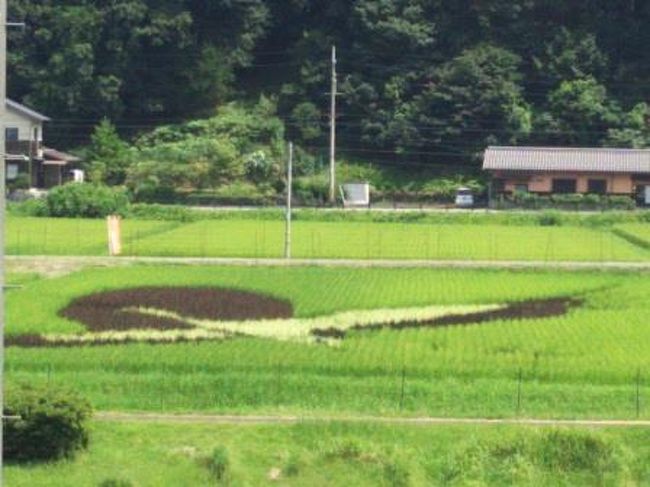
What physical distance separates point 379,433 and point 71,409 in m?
3.93

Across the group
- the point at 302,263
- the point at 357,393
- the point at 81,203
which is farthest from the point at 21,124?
the point at 357,393

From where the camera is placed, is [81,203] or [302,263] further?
[81,203]

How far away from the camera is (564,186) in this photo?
215ft

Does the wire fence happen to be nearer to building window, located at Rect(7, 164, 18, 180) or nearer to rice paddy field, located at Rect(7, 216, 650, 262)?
rice paddy field, located at Rect(7, 216, 650, 262)

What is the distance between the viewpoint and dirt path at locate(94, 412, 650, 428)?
709 inches

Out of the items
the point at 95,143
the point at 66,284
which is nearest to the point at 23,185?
the point at 95,143

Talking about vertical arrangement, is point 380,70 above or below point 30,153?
above

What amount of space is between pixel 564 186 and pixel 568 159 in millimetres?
1300

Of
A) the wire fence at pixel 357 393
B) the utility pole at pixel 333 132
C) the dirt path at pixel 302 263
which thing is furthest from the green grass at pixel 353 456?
the utility pole at pixel 333 132

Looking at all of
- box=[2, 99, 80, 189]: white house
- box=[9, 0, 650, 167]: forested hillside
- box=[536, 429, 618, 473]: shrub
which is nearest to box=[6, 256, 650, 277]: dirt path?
box=[536, 429, 618, 473]: shrub

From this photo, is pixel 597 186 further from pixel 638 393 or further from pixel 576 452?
pixel 576 452

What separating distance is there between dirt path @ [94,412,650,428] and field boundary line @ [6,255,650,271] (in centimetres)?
1833

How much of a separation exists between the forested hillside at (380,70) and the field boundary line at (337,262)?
31.9 metres

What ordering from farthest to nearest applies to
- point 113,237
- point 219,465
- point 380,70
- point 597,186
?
point 380,70 → point 597,186 → point 113,237 → point 219,465
